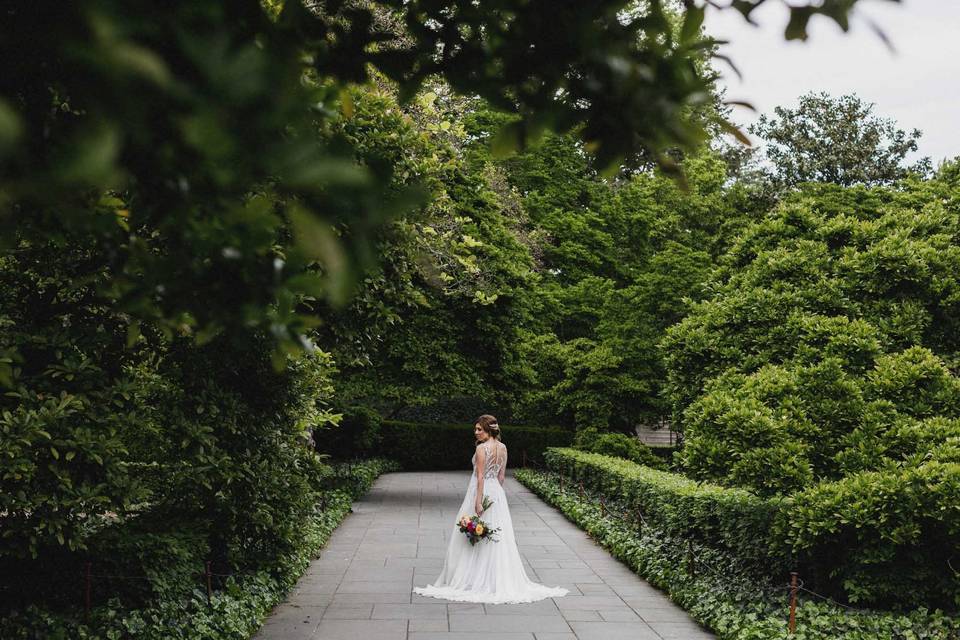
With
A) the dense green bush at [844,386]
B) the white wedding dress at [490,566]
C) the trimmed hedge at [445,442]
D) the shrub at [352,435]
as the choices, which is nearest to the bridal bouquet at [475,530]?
the white wedding dress at [490,566]

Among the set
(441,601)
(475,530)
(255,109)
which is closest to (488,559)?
(475,530)

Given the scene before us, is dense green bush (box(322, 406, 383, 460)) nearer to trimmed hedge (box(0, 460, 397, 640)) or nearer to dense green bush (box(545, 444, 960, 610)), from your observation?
trimmed hedge (box(0, 460, 397, 640))

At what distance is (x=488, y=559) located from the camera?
10984mm

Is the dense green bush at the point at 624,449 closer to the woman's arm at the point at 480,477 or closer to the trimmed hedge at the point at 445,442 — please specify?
the trimmed hedge at the point at 445,442

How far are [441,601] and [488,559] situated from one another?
873 mm

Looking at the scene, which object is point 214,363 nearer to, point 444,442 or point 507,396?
point 507,396

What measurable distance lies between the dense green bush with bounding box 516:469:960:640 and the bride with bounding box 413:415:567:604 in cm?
142

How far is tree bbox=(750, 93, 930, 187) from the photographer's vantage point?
33.2 meters

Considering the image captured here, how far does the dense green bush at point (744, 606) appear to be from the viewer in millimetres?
7734

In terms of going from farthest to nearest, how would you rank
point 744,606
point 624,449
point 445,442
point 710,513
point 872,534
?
point 445,442
point 624,449
point 710,513
point 744,606
point 872,534

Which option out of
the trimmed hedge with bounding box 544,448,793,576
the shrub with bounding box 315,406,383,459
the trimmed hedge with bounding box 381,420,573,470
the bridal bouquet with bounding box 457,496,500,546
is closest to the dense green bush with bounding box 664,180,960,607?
the trimmed hedge with bounding box 544,448,793,576

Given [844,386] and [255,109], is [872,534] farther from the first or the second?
[255,109]

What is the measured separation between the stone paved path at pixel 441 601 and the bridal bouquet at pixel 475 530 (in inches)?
36.1

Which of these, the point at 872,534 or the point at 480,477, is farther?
the point at 480,477
